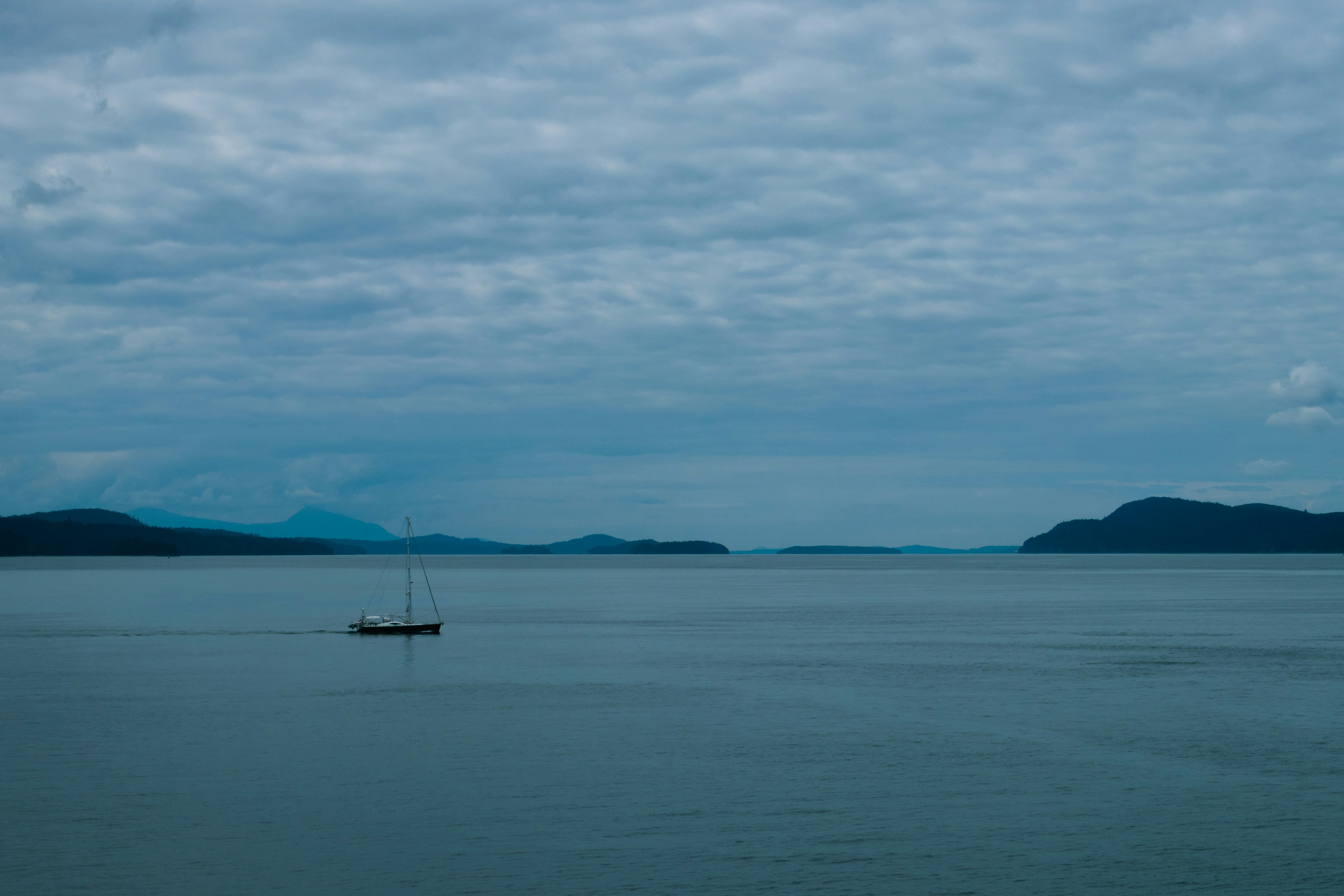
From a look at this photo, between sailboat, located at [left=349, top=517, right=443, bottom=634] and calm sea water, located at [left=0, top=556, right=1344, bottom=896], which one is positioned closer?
calm sea water, located at [left=0, top=556, right=1344, bottom=896]

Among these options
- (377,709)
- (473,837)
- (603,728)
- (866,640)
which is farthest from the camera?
(866,640)

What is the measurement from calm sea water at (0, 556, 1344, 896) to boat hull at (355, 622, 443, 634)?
1520 cm

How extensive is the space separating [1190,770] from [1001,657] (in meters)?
A: 40.9

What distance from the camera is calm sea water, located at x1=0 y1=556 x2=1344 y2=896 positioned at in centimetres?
3316

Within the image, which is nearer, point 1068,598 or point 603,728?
point 603,728

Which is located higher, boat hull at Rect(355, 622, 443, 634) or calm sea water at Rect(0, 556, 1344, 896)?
boat hull at Rect(355, 622, 443, 634)

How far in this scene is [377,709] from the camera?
61.6 m

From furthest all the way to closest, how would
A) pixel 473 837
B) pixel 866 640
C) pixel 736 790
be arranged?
pixel 866 640, pixel 736 790, pixel 473 837

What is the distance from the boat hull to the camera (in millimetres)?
109062

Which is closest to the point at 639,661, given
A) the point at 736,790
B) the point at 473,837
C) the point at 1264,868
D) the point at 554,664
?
the point at 554,664

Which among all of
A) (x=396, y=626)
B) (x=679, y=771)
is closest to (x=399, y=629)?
(x=396, y=626)

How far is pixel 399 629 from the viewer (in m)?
109

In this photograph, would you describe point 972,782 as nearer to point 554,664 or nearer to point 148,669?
point 554,664

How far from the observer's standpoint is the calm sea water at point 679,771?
109 feet
